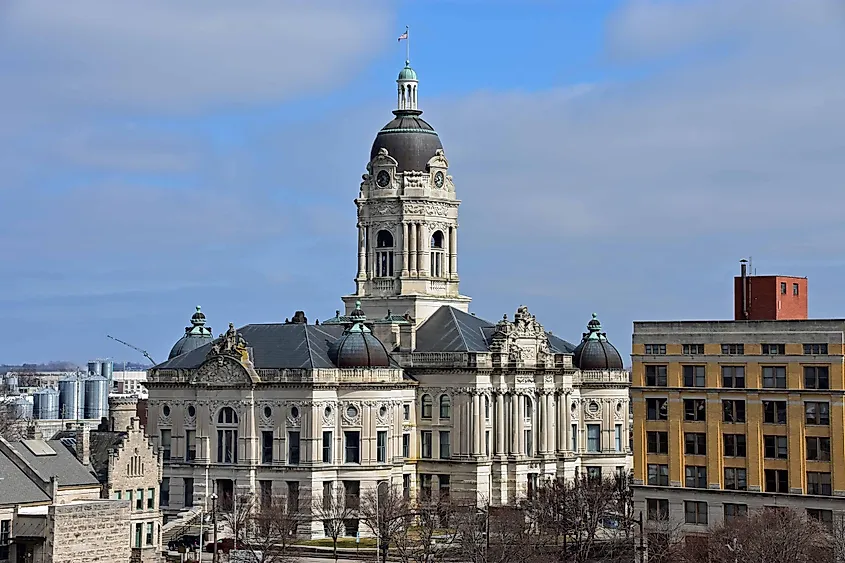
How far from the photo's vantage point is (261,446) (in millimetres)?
A: 167625

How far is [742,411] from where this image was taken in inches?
4951

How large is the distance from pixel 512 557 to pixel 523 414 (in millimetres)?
52641

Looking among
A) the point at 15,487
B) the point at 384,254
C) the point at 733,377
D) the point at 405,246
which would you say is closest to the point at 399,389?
the point at 405,246

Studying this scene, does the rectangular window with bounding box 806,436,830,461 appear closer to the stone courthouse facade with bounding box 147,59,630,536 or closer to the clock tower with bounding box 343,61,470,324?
the stone courthouse facade with bounding box 147,59,630,536

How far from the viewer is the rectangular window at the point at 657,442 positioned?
130 m

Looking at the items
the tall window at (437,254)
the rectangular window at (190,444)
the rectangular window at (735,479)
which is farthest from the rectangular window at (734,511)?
the tall window at (437,254)

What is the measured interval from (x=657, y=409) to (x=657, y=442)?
7.09 ft

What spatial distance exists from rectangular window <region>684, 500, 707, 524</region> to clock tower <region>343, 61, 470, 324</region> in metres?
57.7

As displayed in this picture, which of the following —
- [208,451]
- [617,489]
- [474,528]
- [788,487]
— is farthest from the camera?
[208,451]

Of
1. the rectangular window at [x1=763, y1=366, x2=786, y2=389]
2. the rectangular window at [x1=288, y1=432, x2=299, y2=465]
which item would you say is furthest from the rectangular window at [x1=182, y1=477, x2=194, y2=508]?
the rectangular window at [x1=763, y1=366, x2=786, y2=389]

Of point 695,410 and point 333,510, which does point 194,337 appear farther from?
point 695,410

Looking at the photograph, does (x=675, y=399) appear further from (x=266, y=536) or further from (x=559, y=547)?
(x=266, y=536)

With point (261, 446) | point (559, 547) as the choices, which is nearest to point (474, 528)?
point (559, 547)

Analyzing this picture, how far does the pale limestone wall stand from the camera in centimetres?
10744
